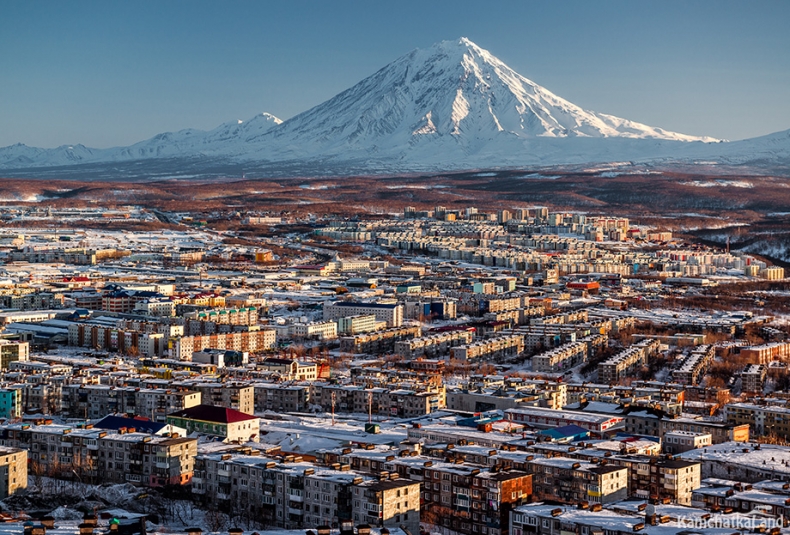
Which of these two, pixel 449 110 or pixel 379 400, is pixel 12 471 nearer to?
pixel 379 400

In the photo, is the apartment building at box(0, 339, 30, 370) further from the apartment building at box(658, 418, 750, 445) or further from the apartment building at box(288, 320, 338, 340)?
the apartment building at box(658, 418, 750, 445)

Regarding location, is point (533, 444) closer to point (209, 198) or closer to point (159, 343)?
point (159, 343)

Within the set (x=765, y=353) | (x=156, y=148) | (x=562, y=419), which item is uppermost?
(x=156, y=148)

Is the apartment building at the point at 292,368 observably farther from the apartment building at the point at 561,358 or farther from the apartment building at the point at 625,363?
the apartment building at the point at 625,363

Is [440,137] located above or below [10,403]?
above

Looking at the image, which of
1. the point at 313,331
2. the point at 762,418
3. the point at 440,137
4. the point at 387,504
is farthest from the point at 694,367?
the point at 440,137

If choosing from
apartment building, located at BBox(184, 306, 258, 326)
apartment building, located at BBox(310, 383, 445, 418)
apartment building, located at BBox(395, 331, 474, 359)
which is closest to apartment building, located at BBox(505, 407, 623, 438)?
apartment building, located at BBox(310, 383, 445, 418)

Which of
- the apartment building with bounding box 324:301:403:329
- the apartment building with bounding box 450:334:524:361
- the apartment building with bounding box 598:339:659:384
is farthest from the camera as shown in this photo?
the apartment building with bounding box 324:301:403:329
